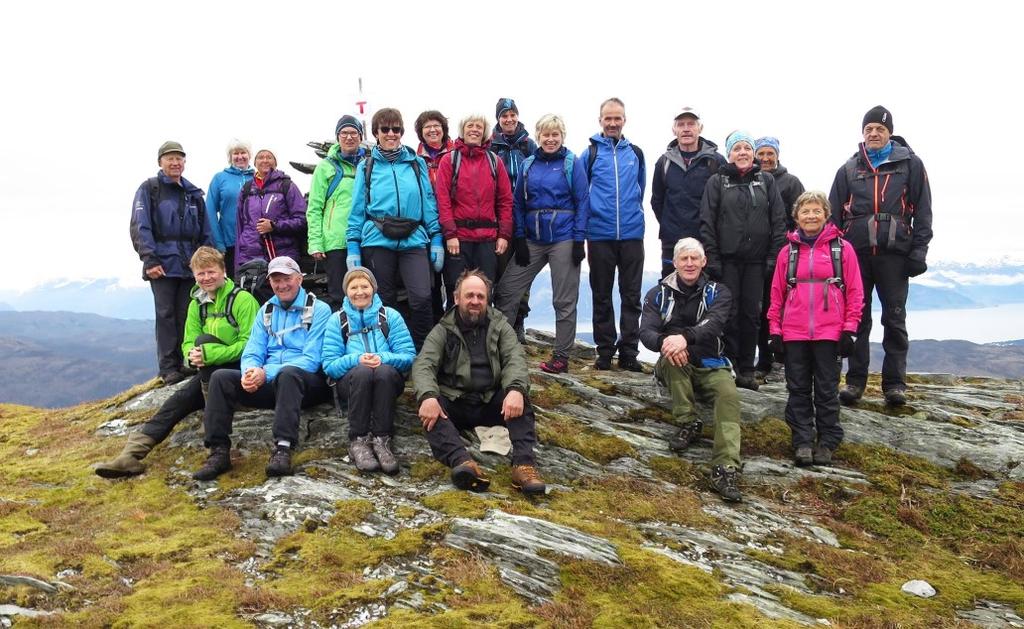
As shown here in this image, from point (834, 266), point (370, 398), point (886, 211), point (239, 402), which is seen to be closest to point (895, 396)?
point (886, 211)

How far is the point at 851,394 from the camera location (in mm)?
13195

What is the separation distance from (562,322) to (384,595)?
313 inches

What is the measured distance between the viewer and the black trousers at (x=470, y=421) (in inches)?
360

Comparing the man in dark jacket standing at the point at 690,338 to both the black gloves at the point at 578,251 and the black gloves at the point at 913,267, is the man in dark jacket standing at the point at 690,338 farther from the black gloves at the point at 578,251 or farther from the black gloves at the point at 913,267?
the black gloves at the point at 913,267

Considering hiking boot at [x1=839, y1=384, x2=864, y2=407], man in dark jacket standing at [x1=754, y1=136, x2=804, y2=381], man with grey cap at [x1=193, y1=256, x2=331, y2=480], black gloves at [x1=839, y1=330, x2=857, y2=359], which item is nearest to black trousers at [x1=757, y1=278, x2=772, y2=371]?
man in dark jacket standing at [x1=754, y1=136, x2=804, y2=381]

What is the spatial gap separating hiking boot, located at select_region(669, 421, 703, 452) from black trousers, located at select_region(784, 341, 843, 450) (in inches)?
62.9

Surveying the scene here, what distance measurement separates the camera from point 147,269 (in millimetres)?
13156

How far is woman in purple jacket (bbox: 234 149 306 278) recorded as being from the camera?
13695mm

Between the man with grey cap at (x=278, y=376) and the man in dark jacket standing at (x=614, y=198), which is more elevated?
the man in dark jacket standing at (x=614, y=198)

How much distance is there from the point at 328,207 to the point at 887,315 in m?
11.1

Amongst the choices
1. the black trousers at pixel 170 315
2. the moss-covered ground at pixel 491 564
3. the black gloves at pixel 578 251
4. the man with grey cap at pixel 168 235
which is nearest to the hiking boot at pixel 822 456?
the moss-covered ground at pixel 491 564

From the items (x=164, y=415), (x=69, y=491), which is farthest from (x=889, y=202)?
(x=69, y=491)

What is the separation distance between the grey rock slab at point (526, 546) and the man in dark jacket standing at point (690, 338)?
358 cm

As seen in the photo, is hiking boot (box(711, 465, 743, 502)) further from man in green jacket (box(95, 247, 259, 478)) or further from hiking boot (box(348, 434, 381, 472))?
man in green jacket (box(95, 247, 259, 478))
